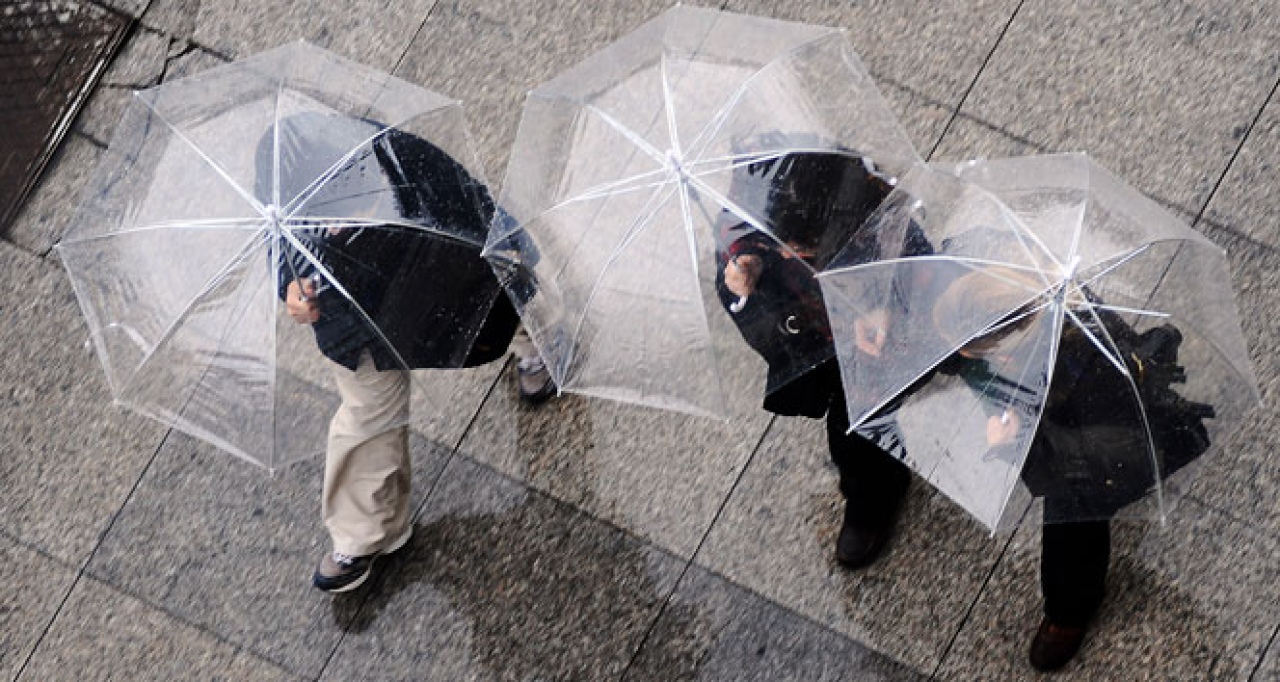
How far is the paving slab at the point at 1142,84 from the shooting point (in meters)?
5.14

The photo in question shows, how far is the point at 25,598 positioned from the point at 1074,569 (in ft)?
12.2

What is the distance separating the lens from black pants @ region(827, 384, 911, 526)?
181 inches

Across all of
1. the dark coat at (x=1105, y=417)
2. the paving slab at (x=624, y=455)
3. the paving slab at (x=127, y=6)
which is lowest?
the paving slab at (x=624, y=455)

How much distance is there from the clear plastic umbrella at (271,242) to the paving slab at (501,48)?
4.31 ft

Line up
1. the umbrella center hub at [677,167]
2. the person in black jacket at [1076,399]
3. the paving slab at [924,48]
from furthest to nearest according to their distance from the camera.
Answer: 1. the paving slab at [924,48]
2. the umbrella center hub at [677,167]
3. the person in black jacket at [1076,399]

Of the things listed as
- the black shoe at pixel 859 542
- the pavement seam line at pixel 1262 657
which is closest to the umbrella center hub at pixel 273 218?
the black shoe at pixel 859 542

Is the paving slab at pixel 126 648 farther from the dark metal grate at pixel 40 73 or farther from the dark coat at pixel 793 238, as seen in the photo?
the dark coat at pixel 793 238

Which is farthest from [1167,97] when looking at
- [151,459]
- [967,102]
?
[151,459]

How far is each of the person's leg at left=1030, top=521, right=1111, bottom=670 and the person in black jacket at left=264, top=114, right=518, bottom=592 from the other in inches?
74.6

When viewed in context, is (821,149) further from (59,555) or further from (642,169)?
(59,555)

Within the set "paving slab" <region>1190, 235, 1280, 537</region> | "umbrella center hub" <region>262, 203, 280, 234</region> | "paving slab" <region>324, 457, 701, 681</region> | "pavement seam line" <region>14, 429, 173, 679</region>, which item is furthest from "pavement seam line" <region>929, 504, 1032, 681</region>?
"pavement seam line" <region>14, 429, 173, 679</region>

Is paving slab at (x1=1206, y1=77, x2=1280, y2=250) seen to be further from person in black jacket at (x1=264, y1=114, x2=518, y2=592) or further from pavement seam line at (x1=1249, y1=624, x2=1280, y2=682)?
person in black jacket at (x1=264, y1=114, x2=518, y2=592)

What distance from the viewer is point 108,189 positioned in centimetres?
412

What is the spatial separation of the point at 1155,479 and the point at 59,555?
3861 mm
